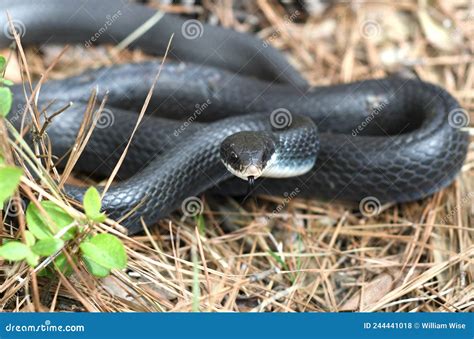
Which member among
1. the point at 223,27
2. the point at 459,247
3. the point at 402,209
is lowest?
the point at 459,247

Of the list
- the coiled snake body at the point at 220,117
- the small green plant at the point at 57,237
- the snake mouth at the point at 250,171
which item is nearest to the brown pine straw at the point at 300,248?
the small green plant at the point at 57,237

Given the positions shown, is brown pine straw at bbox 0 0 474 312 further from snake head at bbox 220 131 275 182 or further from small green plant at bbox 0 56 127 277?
snake head at bbox 220 131 275 182

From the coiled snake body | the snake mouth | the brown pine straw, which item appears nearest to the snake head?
the snake mouth

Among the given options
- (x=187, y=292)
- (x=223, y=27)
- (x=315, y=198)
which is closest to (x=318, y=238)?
(x=315, y=198)

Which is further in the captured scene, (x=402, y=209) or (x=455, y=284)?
(x=402, y=209)

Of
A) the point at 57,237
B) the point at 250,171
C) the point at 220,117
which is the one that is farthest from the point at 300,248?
the point at 57,237

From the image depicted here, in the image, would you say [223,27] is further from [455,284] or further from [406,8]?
[455,284]

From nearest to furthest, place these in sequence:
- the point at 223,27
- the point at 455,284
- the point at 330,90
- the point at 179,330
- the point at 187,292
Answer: the point at 179,330 → the point at 187,292 → the point at 455,284 → the point at 330,90 → the point at 223,27
